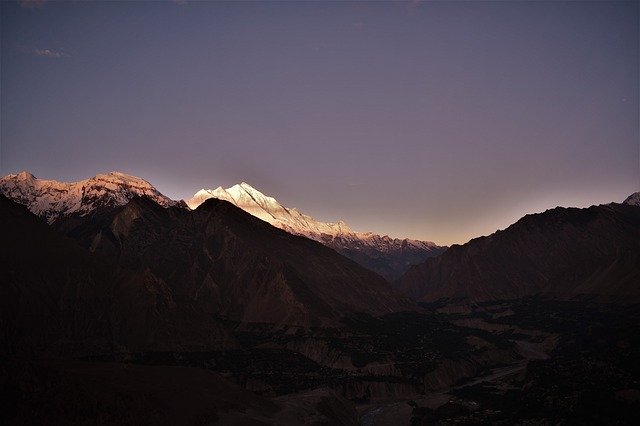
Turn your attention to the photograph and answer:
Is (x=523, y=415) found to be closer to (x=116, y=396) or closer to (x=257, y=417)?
(x=257, y=417)

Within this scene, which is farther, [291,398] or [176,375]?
[291,398]

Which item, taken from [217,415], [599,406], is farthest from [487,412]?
[217,415]

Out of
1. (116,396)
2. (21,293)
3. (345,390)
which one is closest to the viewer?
(116,396)

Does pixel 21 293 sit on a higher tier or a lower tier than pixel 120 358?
higher

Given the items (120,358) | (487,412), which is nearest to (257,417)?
(487,412)

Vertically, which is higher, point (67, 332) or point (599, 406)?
point (67, 332)

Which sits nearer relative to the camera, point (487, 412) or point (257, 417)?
point (257, 417)

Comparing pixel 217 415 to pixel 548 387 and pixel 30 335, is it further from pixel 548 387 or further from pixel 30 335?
pixel 30 335

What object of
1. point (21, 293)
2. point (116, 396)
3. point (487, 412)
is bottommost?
point (487, 412)

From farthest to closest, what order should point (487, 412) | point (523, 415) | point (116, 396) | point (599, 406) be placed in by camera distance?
point (487, 412) < point (523, 415) < point (599, 406) < point (116, 396)
